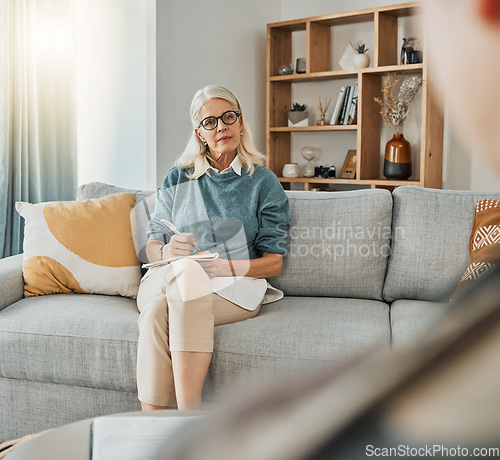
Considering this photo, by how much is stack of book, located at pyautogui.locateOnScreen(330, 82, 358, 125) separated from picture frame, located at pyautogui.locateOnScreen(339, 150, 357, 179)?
234mm

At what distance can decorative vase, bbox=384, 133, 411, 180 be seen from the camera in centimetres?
400

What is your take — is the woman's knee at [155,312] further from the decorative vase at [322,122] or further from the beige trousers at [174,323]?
the decorative vase at [322,122]

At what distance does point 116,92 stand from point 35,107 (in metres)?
0.49

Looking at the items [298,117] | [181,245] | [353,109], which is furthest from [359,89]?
[181,245]

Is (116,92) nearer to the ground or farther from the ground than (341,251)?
farther from the ground

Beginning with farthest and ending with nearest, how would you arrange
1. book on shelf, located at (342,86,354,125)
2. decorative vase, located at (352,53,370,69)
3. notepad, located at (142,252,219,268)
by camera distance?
1. book on shelf, located at (342,86,354,125)
2. decorative vase, located at (352,53,370,69)
3. notepad, located at (142,252,219,268)

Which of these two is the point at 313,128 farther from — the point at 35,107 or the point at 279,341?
the point at 279,341

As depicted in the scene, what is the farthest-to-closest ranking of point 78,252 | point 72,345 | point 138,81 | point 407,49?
point 407,49, point 138,81, point 78,252, point 72,345

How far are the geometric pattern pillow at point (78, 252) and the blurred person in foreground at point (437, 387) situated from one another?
2.28 m

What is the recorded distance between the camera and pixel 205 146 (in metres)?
2.36

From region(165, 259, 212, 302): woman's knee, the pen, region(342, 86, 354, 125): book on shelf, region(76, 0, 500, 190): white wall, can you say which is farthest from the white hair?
region(342, 86, 354, 125): book on shelf

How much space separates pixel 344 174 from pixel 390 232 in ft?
6.83

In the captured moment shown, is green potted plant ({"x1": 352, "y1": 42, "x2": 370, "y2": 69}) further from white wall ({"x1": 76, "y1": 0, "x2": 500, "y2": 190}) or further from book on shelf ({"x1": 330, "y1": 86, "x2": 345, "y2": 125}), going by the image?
white wall ({"x1": 76, "y1": 0, "x2": 500, "y2": 190})

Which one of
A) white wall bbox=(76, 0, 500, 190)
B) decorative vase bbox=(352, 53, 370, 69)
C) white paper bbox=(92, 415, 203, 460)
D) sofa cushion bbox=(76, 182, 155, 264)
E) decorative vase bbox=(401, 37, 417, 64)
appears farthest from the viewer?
decorative vase bbox=(352, 53, 370, 69)
